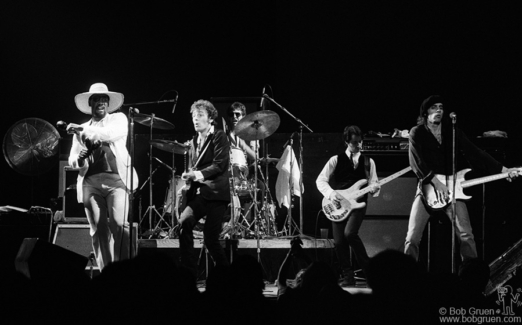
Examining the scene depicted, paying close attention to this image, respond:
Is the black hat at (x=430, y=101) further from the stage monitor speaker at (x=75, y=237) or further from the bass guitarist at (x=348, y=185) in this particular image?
the stage monitor speaker at (x=75, y=237)

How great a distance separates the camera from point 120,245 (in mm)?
6703

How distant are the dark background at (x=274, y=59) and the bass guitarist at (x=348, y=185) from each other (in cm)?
173

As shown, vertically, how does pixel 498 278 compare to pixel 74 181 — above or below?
below

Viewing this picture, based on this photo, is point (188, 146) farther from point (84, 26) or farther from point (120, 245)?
point (84, 26)

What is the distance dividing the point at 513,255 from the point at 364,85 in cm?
485

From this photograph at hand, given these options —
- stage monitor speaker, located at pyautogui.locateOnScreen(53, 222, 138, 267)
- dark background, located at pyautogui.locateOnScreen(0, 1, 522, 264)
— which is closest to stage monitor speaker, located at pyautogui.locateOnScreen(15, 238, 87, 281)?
stage monitor speaker, located at pyautogui.locateOnScreen(53, 222, 138, 267)

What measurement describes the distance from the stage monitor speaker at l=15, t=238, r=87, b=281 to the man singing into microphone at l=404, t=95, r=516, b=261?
14.1 feet

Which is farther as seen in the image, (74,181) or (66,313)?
(74,181)

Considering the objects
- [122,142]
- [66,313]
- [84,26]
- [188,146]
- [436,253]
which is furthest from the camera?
[84,26]

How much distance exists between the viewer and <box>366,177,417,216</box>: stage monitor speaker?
8828 mm

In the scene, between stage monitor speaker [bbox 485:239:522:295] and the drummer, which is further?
the drummer

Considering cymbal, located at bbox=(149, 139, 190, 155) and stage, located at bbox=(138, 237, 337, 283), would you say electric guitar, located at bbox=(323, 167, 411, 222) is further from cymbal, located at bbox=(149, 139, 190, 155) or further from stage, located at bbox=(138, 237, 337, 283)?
cymbal, located at bbox=(149, 139, 190, 155)

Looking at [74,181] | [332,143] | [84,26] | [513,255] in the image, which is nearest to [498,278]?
[513,255]

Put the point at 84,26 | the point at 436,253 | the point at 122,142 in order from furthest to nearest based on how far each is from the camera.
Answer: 1. the point at 84,26
2. the point at 436,253
3. the point at 122,142
